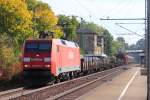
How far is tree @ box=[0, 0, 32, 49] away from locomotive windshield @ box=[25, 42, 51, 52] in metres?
49.7

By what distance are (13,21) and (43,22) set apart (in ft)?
56.1

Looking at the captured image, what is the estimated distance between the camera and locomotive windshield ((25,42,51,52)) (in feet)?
109

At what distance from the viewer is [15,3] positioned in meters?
83.0

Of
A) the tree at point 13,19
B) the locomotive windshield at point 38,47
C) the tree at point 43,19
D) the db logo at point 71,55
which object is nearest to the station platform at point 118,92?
the locomotive windshield at point 38,47

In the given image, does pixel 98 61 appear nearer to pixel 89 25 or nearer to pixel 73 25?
pixel 73 25

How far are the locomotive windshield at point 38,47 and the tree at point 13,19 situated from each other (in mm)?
49702

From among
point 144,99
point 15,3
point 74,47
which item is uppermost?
point 15,3

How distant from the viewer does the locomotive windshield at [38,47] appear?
33.1 metres

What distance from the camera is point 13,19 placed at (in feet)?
275

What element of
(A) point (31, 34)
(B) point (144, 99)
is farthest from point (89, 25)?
(B) point (144, 99)

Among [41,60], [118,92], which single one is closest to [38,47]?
[41,60]

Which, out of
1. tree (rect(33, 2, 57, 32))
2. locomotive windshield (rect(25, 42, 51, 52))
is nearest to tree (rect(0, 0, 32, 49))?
tree (rect(33, 2, 57, 32))

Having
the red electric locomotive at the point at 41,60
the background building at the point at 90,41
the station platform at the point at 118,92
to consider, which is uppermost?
the background building at the point at 90,41

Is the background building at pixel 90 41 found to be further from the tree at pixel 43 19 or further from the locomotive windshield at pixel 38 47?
the locomotive windshield at pixel 38 47
